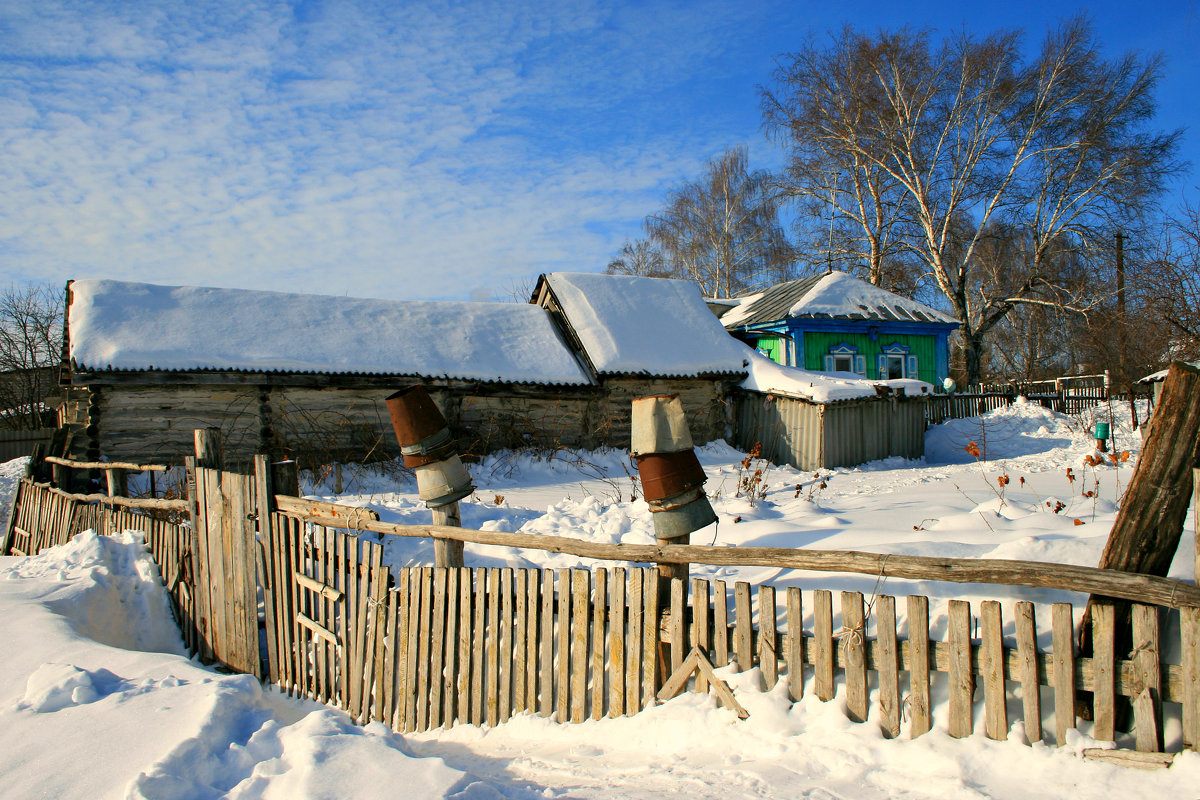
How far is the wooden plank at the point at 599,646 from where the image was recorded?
3590 mm

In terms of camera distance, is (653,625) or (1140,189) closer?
(653,625)

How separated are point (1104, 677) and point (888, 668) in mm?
728

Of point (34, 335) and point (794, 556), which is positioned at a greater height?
point (34, 335)

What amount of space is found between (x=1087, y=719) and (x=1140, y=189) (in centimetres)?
2772

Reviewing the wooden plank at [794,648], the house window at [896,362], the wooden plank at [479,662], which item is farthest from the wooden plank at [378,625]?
the house window at [896,362]

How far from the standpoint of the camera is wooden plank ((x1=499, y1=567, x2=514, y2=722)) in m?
3.85

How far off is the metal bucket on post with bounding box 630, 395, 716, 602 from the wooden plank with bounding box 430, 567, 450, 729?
1326 millimetres

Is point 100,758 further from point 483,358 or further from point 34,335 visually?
point 34,335

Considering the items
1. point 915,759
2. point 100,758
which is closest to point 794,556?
point 915,759

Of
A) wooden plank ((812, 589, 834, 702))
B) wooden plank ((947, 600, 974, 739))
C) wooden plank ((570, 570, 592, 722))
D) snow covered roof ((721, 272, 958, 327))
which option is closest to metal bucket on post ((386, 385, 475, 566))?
wooden plank ((570, 570, 592, 722))

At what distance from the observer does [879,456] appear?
1537cm

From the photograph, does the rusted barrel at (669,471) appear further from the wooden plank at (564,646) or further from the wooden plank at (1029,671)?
the wooden plank at (1029,671)

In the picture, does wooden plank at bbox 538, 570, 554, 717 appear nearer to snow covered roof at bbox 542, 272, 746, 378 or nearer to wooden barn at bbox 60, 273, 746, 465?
wooden barn at bbox 60, 273, 746, 465

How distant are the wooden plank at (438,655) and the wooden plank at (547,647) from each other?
2.31ft
